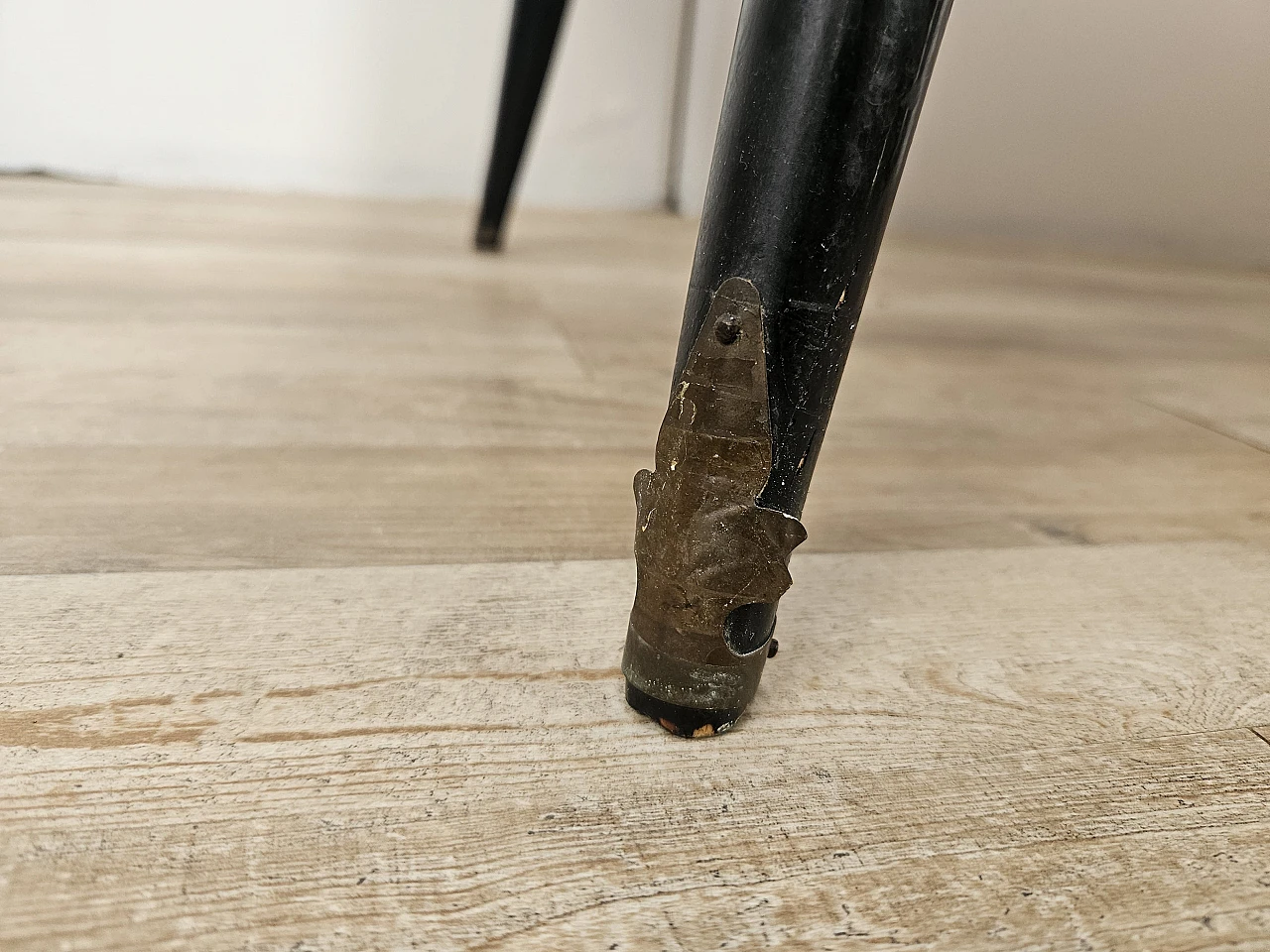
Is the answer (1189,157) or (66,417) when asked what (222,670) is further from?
(1189,157)

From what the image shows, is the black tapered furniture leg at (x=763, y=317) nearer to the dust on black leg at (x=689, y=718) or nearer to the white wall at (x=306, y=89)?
the dust on black leg at (x=689, y=718)

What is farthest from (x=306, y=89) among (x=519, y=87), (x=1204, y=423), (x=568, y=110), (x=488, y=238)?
(x=1204, y=423)

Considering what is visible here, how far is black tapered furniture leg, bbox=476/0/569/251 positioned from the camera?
92 cm

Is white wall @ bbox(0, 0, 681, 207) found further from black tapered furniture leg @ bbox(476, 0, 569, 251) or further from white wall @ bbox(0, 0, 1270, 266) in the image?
black tapered furniture leg @ bbox(476, 0, 569, 251)

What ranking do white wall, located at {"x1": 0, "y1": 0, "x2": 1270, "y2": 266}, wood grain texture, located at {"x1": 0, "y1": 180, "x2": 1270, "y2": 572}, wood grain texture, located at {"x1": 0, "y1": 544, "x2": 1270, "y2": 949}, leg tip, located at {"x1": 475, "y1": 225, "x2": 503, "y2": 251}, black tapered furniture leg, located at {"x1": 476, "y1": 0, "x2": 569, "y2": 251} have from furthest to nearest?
white wall, located at {"x1": 0, "y1": 0, "x2": 1270, "y2": 266}, leg tip, located at {"x1": 475, "y1": 225, "x2": 503, "y2": 251}, black tapered furniture leg, located at {"x1": 476, "y1": 0, "x2": 569, "y2": 251}, wood grain texture, located at {"x1": 0, "y1": 180, "x2": 1270, "y2": 572}, wood grain texture, located at {"x1": 0, "y1": 544, "x2": 1270, "y2": 949}

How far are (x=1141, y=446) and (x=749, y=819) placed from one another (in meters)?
0.49

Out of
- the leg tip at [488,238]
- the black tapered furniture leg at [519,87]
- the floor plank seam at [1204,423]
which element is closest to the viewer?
the floor plank seam at [1204,423]

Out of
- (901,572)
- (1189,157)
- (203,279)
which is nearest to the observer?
(901,572)

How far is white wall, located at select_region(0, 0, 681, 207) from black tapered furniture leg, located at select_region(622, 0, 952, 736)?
131 cm

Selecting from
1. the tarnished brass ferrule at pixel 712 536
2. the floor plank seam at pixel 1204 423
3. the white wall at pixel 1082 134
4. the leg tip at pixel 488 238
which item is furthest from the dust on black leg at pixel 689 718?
the white wall at pixel 1082 134

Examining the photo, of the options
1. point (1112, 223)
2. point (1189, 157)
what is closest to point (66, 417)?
point (1189, 157)

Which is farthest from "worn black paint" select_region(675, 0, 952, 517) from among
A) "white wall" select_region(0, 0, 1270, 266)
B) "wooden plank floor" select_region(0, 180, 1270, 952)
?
"white wall" select_region(0, 0, 1270, 266)

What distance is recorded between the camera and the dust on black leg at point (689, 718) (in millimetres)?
316

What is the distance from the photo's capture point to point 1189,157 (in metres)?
1.35
